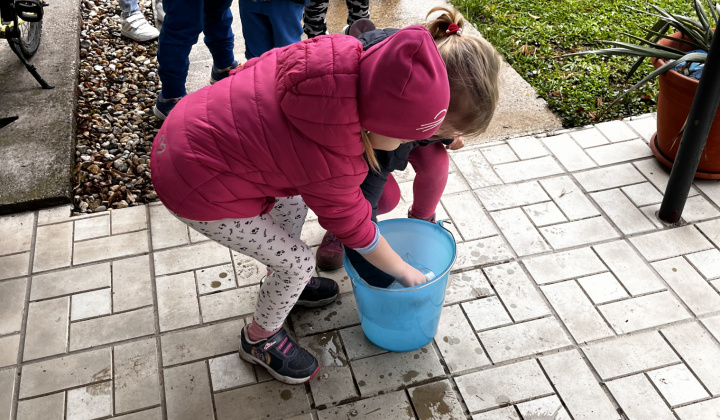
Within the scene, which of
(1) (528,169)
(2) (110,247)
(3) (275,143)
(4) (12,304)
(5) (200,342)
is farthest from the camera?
(1) (528,169)

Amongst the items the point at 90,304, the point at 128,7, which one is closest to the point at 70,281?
the point at 90,304

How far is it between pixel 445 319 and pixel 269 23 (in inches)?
59.5

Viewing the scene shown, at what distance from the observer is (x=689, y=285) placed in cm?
232

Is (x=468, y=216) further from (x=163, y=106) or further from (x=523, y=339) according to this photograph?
(x=163, y=106)

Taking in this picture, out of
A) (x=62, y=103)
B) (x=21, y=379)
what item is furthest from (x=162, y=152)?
(x=62, y=103)

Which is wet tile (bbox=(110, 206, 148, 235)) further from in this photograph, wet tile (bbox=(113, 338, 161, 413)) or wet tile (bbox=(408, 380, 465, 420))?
wet tile (bbox=(408, 380, 465, 420))

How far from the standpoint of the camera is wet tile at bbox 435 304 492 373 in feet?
6.79

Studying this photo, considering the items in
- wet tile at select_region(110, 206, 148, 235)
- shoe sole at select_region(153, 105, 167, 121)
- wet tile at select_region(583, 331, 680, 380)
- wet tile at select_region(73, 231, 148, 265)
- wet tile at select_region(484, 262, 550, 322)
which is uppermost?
shoe sole at select_region(153, 105, 167, 121)

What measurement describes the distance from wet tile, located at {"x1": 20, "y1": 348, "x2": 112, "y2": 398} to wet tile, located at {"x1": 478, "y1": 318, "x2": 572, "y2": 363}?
4.23ft

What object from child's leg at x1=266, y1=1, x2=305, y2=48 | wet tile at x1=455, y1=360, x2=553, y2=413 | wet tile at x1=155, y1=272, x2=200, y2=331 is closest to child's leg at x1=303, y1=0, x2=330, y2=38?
child's leg at x1=266, y1=1, x2=305, y2=48

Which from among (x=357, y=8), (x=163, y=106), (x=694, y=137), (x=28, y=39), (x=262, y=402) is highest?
(x=357, y=8)

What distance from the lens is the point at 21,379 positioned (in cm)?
203

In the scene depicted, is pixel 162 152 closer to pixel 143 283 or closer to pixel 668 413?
pixel 143 283

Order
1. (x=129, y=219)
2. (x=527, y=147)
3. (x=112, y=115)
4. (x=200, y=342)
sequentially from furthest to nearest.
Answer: (x=112, y=115) < (x=527, y=147) < (x=129, y=219) < (x=200, y=342)
